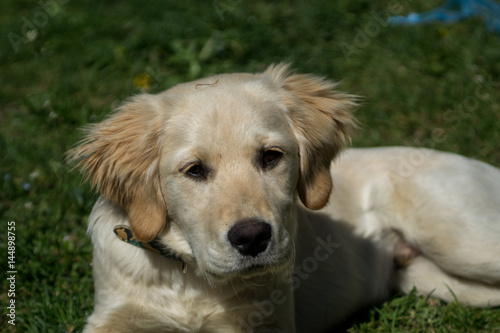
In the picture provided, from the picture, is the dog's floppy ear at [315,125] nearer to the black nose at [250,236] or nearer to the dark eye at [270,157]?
the dark eye at [270,157]

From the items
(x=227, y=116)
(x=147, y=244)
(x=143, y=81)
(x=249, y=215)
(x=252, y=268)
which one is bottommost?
(x=143, y=81)

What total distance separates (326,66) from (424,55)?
1122 mm

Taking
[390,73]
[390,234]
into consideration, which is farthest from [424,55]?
[390,234]

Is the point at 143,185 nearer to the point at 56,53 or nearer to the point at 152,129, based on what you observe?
the point at 152,129

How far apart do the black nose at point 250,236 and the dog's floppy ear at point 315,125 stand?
2.13 feet

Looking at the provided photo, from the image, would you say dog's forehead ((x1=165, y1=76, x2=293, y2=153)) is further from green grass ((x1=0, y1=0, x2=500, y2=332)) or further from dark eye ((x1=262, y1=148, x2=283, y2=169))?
green grass ((x1=0, y1=0, x2=500, y2=332))

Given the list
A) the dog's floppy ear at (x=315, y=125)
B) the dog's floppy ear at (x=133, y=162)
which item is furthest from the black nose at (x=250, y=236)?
the dog's floppy ear at (x=315, y=125)

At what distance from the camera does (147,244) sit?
9.55ft

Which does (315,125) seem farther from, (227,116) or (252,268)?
(252,268)

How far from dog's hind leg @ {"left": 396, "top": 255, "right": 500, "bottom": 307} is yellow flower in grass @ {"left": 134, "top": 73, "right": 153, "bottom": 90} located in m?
3.05

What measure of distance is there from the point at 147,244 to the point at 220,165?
588 mm

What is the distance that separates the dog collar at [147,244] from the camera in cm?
292

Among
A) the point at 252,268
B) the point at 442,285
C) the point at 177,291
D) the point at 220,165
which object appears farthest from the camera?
the point at 442,285

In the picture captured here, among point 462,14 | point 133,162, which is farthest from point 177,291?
point 462,14
